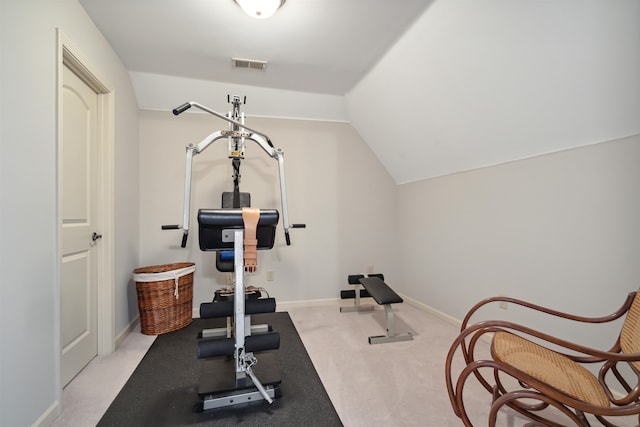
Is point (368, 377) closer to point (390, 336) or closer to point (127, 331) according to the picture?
point (390, 336)

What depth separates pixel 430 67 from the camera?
7.27ft

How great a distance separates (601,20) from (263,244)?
207 cm

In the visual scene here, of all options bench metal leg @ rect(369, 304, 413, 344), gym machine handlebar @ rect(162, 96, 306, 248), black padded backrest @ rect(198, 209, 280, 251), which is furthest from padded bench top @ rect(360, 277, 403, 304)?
black padded backrest @ rect(198, 209, 280, 251)

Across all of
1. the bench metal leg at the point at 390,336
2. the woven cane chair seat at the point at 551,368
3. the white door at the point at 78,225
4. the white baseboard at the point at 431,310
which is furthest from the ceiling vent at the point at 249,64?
the white baseboard at the point at 431,310

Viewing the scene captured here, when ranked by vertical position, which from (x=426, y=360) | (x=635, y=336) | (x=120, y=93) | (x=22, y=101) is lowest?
(x=426, y=360)

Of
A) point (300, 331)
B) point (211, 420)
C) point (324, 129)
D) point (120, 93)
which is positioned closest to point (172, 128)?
point (120, 93)

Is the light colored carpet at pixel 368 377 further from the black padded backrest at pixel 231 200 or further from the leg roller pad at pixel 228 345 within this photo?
the black padded backrest at pixel 231 200

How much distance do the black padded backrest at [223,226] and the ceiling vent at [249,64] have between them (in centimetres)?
163

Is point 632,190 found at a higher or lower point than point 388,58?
lower

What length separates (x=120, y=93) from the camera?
2506 millimetres

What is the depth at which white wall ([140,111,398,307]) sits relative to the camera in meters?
3.08

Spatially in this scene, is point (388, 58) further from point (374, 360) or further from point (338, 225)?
point (374, 360)

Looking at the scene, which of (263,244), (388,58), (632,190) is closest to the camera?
(632,190)

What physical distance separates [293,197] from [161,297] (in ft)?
5.61
